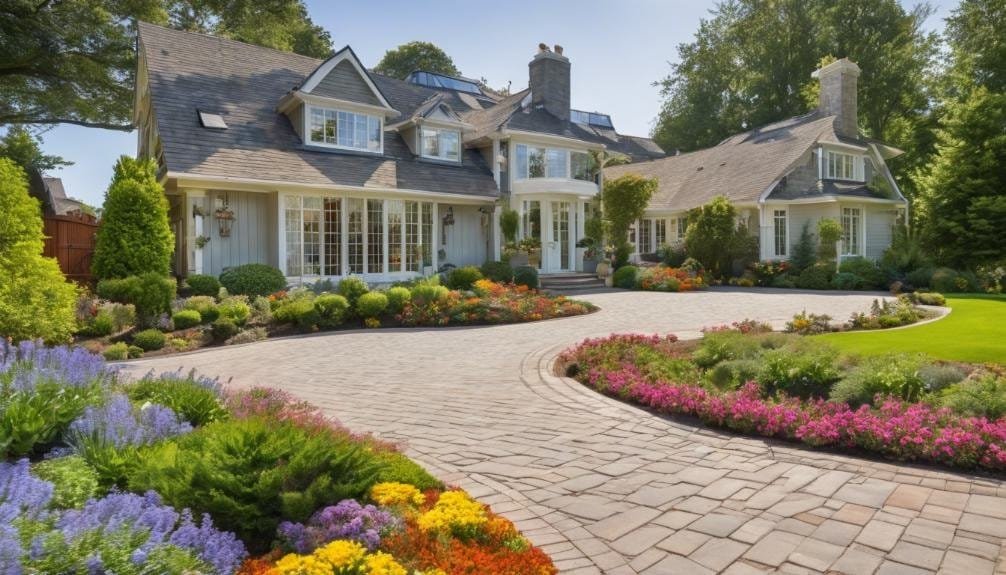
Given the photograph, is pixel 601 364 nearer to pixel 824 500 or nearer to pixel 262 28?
pixel 824 500

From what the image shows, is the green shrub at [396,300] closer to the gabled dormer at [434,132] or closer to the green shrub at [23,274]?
the green shrub at [23,274]

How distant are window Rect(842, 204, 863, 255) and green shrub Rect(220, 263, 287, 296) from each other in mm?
22364

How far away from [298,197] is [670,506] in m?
15.8

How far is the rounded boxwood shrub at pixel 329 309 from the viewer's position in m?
13.3

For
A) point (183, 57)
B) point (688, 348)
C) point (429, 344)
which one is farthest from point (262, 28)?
point (688, 348)

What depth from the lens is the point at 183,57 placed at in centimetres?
1919

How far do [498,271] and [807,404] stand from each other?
1426 centimetres

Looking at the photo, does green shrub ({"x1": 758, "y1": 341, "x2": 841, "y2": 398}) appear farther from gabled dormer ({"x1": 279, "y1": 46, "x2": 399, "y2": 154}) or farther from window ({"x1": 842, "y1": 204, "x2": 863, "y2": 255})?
window ({"x1": 842, "y1": 204, "x2": 863, "y2": 255})

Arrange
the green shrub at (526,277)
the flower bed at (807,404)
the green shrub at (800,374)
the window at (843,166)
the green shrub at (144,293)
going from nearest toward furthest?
the flower bed at (807,404) < the green shrub at (800,374) < the green shrub at (144,293) < the green shrub at (526,277) < the window at (843,166)

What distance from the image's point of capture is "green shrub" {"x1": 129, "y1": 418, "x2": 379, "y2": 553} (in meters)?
3.17

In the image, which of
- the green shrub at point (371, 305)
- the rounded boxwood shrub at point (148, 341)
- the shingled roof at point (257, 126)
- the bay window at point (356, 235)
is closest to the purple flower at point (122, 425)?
the rounded boxwood shrub at point (148, 341)

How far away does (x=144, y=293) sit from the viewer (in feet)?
39.0

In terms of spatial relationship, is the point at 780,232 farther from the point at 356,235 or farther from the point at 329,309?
the point at 329,309

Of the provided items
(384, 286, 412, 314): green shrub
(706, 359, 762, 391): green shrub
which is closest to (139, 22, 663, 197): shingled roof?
(384, 286, 412, 314): green shrub
